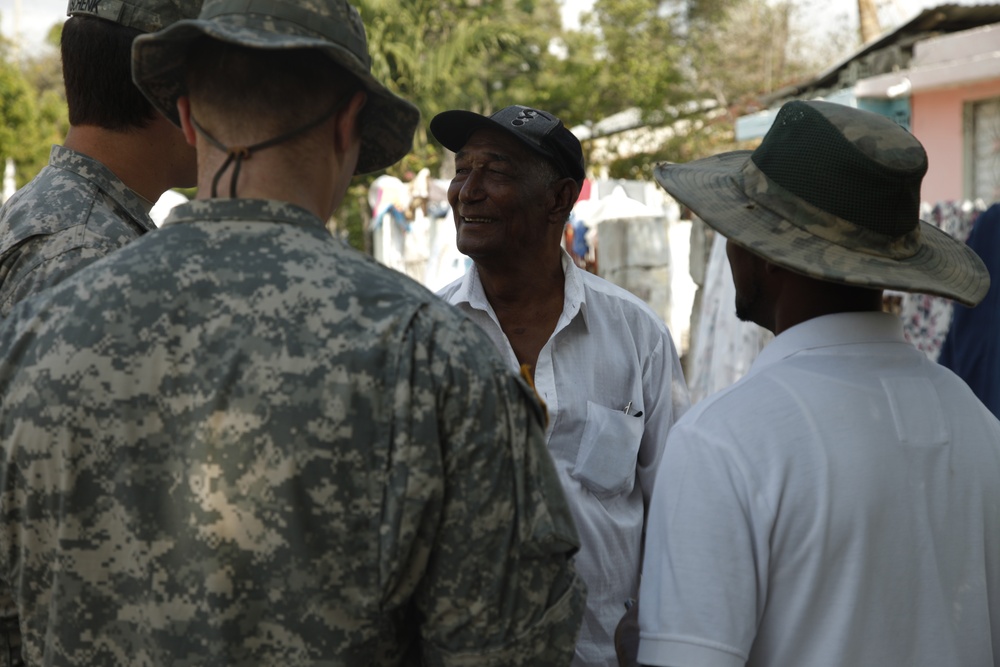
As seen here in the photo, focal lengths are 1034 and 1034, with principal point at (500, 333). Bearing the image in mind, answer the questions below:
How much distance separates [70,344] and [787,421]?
3.72ft

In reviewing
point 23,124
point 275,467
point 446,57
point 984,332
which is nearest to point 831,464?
point 275,467

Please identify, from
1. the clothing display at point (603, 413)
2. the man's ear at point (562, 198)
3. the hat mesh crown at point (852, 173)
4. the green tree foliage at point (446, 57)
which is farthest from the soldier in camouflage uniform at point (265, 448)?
the green tree foliage at point (446, 57)

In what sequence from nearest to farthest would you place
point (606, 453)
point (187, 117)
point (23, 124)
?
point (187, 117), point (606, 453), point (23, 124)

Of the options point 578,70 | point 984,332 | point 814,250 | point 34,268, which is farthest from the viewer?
point 578,70

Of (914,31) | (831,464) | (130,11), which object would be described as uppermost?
(130,11)

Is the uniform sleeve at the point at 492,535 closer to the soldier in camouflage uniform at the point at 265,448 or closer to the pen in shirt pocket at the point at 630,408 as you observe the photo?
the soldier in camouflage uniform at the point at 265,448

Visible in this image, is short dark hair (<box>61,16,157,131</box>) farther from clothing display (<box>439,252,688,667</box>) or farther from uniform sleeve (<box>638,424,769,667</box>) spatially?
uniform sleeve (<box>638,424,769,667</box>)

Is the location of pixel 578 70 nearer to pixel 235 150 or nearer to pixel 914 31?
pixel 914 31

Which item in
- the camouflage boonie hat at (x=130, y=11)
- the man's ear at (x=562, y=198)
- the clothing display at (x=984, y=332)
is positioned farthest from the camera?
the clothing display at (x=984, y=332)

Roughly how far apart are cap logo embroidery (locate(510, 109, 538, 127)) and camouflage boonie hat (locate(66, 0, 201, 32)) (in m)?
1.05

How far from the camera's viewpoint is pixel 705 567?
1687 mm

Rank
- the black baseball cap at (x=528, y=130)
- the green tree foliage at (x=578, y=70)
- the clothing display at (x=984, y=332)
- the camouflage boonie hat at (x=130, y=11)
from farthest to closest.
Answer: the green tree foliage at (x=578, y=70), the clothing display at (x=984, y=332), the black baseball cap at (x=528, y=130), the camouflage boonie hat at (x=130, y=11)

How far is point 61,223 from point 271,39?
34.6 inches

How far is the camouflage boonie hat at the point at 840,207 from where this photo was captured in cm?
180
